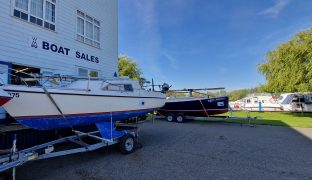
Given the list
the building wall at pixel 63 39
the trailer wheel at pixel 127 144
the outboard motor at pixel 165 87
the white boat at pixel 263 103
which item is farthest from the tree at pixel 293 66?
the trailer wheel at pixel 127 144

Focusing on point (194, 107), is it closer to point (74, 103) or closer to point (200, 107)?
point (200, 107)

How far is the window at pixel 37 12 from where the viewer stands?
682 centimetres

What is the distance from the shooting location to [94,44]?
997 centimetres

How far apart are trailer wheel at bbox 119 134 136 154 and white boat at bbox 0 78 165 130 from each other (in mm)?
→ 729

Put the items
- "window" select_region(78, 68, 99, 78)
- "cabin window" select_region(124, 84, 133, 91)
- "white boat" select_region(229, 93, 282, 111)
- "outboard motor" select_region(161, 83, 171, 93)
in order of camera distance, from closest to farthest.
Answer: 1. "cabin window" select_region(124, 84, 133, 91)
2. "outboard motor" select_region(161, 83, 171, 93)
3. "window" select_region(78, 68, 99, 78)
4. "white boat" select_region(229, 93, 282, 111)

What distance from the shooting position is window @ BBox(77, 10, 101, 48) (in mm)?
9227

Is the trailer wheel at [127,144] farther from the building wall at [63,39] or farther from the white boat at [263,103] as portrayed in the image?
the white boat at [263,103]

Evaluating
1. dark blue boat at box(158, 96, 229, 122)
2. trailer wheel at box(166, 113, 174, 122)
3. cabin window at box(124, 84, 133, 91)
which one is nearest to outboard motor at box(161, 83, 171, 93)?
cabin window at box(124, 84, 133, 91)

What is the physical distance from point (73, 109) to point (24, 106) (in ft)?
3.55

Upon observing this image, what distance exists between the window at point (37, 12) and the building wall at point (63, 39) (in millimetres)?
177

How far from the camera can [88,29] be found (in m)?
9.64

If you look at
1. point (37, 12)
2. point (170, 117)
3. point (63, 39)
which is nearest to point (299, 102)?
point (170, 117)

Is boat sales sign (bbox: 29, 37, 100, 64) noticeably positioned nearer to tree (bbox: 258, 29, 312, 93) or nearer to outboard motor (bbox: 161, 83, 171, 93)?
outboard motor (bbox: 161, 83, 171, 93)

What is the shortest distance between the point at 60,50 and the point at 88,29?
7.08 ft
